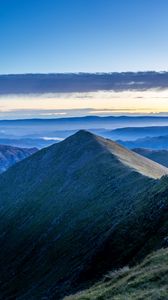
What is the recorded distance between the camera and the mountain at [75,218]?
53.6 meters

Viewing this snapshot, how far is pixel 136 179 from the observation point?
101 m

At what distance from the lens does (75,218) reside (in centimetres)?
10262

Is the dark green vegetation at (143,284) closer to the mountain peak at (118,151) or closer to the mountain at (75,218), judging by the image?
the mountain at (75,218)

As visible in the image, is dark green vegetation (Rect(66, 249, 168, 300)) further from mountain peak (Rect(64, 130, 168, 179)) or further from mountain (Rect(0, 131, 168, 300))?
mountain peak (Rect(64, 130, 168, 179))

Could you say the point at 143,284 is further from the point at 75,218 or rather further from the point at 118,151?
the point at 118,151

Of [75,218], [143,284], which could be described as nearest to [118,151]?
[75,218]

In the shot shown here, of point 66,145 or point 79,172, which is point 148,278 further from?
point 66,145

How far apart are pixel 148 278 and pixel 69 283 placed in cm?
3181

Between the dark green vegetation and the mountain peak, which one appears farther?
the mountain peak

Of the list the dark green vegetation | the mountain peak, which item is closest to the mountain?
the mountain peak

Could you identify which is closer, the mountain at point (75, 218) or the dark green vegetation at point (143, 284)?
the dark green vegetation at point (143, 284)

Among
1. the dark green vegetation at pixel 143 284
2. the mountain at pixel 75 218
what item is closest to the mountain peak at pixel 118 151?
the mountain at pixel 75 218

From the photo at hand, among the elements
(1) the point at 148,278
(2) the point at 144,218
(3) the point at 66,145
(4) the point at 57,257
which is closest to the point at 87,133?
(3) the point at 66,145

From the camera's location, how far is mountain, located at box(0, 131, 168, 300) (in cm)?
5356
